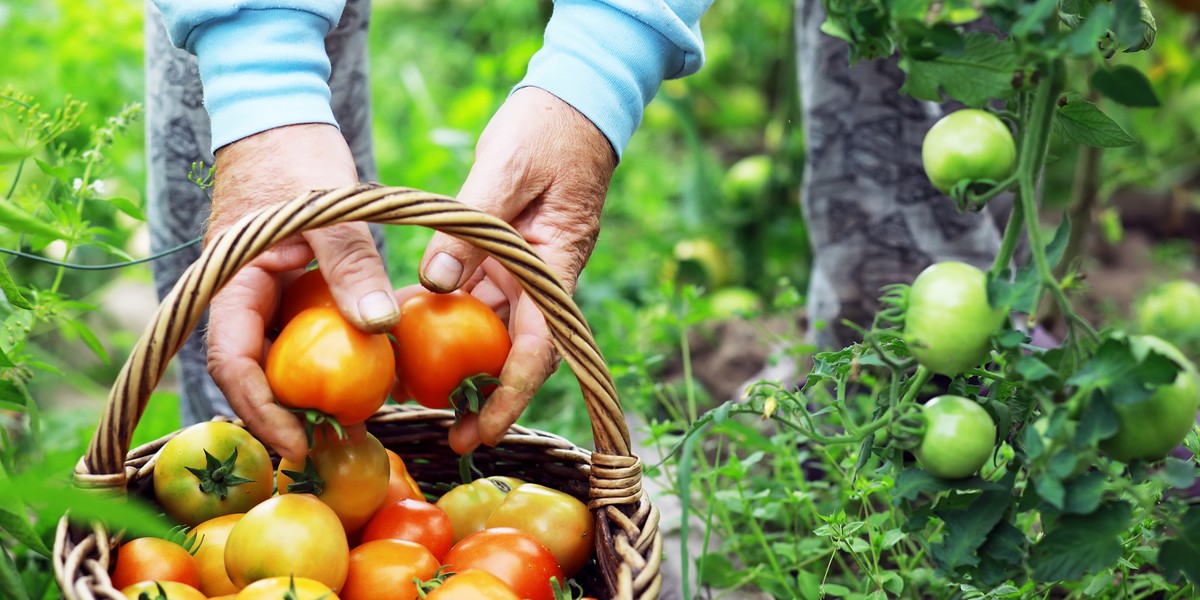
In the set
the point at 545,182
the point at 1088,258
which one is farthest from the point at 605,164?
the point at 1088,258

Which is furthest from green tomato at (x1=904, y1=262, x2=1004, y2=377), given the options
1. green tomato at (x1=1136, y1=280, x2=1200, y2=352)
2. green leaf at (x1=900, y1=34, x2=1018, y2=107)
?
green tomato at (x1=1136, y1=280, x2=1200, y2=352)

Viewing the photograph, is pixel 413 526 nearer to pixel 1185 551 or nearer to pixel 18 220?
pixel 18 220

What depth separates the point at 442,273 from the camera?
1.01 meters

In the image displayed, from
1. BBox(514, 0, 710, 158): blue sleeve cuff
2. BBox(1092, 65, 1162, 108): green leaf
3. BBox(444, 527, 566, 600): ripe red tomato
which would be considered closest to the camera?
BBox(1092, 65, 1162, 108): green leaf

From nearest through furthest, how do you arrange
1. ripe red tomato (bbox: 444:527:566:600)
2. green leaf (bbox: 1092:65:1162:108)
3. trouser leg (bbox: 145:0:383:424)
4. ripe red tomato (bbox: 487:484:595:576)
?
green leaf (bbox: 1092:65:1162:108) < ripe red tomato (bbox: 444:527:566:600) < ripe red tomato (bbox: 487:484:595:576) < trouser leg (bbox: 145:0:383:424)

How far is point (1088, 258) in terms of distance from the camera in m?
2.67

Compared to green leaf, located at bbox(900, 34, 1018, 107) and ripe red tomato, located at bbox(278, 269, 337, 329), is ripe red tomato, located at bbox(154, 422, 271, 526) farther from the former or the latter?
green leaf, located at bbox(900, 34, 1018, 107)

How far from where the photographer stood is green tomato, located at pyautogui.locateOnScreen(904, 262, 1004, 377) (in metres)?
0.78

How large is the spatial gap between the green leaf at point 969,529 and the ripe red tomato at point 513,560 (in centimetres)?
37

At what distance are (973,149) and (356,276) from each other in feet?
1.83

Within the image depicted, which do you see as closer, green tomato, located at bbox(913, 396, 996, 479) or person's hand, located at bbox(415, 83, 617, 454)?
green tomato, located at bbox(913, 396, 996, 479)

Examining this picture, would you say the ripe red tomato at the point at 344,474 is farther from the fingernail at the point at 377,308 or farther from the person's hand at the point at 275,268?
the fingernail at the point at 377,308

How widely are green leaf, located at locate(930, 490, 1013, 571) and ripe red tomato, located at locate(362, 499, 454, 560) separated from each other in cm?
51

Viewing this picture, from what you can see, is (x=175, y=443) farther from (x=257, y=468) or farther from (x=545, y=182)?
(x=545, y=182)
